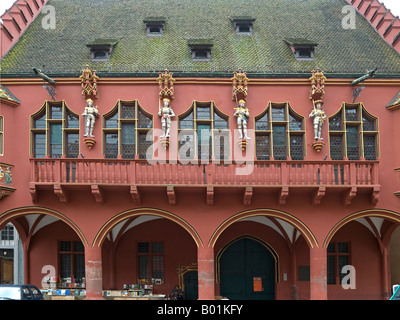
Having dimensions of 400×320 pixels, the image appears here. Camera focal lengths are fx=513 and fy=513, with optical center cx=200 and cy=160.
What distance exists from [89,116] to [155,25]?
20.8ft

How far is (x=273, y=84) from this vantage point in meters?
20.0

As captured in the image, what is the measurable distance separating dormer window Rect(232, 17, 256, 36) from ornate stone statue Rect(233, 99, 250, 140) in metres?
Answer: 5.46

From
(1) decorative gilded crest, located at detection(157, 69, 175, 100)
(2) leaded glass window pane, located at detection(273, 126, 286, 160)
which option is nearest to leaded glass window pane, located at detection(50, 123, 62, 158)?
(1) decorative gilded crest, located at detection(157, 69, 175, 100)

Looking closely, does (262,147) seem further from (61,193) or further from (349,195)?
(61,193)

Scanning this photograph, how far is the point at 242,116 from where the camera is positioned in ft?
63.5

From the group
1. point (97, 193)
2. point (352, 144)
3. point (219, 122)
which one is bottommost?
point (97, 193)

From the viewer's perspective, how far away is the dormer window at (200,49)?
838 inches

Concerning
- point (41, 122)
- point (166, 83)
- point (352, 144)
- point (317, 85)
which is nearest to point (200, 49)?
point (166, 83)

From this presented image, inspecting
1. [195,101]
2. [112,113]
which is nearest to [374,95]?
[195,101]

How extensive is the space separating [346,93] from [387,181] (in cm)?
374

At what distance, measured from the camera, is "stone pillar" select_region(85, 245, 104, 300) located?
18.1 m

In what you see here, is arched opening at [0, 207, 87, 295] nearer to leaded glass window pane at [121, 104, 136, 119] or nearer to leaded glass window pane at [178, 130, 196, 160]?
leaded glass window pane at [121, 104, 136, 119]

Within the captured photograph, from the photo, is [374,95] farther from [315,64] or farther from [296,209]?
[296,209]

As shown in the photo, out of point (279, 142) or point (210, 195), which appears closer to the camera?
point (210, 195)
